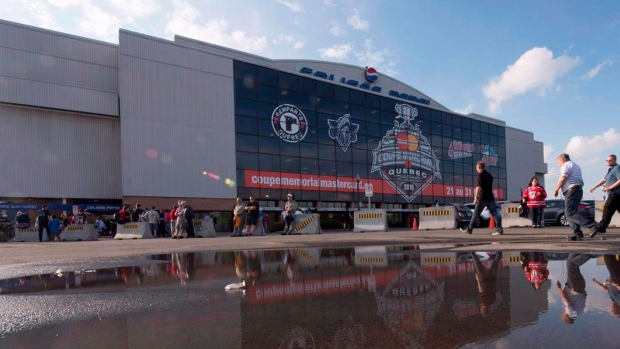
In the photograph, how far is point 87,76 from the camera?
3203 centimetres

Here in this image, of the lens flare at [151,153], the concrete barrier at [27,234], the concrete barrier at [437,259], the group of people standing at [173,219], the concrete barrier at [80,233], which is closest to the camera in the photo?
the concrete barrier at [437,259]

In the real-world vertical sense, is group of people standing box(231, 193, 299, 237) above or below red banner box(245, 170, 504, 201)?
below

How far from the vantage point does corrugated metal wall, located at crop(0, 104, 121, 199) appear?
96.9ft

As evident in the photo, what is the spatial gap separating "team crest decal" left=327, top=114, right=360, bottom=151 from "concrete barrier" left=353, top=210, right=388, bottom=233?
782 inches

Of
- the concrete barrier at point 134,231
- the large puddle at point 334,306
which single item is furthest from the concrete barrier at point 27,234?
the large puddle at point 334,306

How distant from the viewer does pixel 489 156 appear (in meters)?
53.5

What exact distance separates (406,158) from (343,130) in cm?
824

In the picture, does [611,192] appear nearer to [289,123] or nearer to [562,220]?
[562,220]

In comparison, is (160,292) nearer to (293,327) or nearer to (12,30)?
(293,327)

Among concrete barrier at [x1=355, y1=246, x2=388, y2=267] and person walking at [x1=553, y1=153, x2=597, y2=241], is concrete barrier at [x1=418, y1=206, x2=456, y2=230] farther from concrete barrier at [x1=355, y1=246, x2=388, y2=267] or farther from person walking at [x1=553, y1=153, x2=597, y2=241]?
concrete barrier at [x1=355, y1=246, x2=388, y2=267]

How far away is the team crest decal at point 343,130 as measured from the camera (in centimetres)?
4031

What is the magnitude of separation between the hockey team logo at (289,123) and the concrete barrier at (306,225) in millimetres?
17236

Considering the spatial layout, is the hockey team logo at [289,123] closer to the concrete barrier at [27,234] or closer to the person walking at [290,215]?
the person walking at [290,215]

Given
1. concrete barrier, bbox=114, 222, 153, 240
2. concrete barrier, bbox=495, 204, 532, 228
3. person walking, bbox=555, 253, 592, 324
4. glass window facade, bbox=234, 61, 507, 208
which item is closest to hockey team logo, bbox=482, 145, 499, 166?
glass window facade, bbox=234, 61, 507, 208
